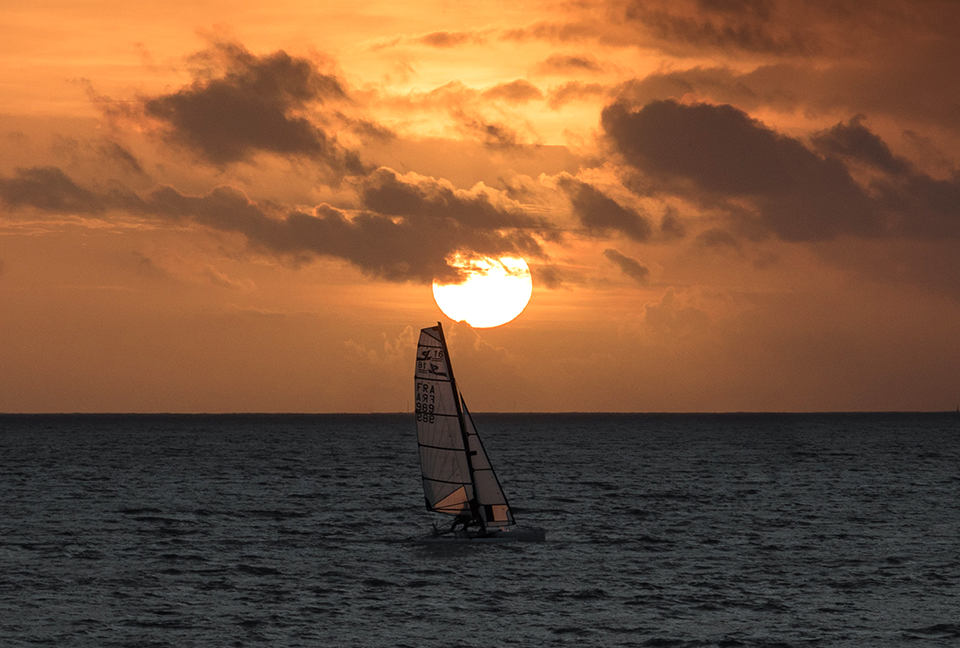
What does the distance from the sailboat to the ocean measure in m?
2.06

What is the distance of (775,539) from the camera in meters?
58.6

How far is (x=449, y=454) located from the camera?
163ft

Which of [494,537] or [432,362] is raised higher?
[432,362]

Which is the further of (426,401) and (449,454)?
(426,401)

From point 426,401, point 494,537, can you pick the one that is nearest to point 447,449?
point 426,401

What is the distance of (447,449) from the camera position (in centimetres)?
4981

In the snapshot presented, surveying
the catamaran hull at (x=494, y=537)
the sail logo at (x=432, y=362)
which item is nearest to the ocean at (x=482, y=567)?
the catamaran hull at (x=494, y=537)

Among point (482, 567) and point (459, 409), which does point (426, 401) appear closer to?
point (459, 409)

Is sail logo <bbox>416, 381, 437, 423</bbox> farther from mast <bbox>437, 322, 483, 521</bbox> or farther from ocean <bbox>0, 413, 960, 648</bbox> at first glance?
ocean <bbox>0, 413, 960, 648</bbox>

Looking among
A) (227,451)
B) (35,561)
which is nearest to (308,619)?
(35,561)

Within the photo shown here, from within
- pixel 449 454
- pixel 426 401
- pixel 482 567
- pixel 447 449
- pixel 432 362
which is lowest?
pixel 482 567

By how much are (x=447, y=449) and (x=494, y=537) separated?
204 inches

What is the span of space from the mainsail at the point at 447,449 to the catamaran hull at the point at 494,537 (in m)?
0.56

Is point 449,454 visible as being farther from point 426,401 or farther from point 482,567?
point 482,567
